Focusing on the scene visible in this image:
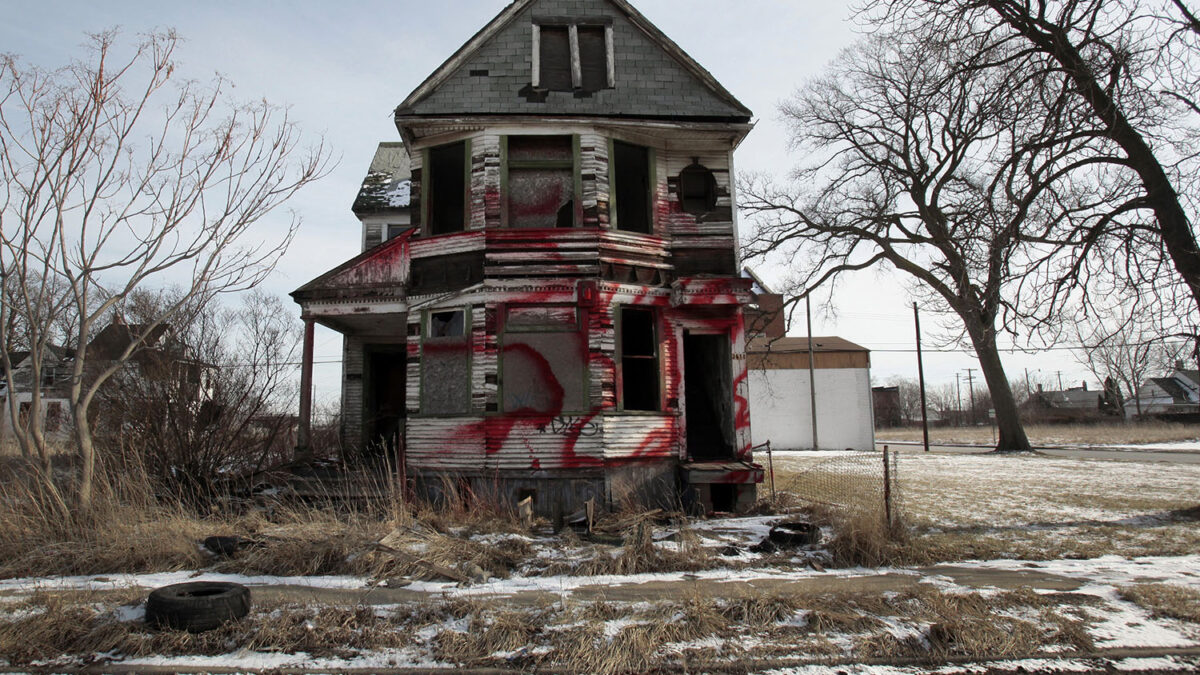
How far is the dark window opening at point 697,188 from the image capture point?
485 inches

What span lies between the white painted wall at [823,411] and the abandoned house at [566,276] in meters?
19.3

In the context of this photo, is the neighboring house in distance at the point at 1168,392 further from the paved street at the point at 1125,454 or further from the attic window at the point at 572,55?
A: the attic window at the point at 572,55

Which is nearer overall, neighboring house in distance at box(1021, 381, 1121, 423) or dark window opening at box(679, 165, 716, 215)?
dark window opening at box(679, 165, 716, 215)

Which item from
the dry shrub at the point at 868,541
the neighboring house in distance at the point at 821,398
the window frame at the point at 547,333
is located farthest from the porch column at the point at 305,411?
the neighboring house in distance at the point at 821,398

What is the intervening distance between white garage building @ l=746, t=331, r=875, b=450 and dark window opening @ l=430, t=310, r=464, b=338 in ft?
69.2

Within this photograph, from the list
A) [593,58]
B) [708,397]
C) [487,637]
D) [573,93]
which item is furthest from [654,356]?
[487,637]

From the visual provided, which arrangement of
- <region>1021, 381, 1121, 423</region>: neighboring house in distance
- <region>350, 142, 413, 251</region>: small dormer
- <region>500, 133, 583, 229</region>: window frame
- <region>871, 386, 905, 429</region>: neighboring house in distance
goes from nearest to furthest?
<region>500, 133, 583, 229</region>: window frame, <region>350, 142, 413, 251</region>: small dormer, <region>1021, 381, 1121, 423</region>: neighboring house in distance, <region>871, 386, 905, 429</region>: neighboring house in distance

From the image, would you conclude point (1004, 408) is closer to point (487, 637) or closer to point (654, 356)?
point (654, 356)

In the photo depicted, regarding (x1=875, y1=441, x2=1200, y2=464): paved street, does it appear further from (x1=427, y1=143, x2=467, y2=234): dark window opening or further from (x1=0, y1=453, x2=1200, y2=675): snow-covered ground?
(x1=427, y1=143, x2=467, y2=234): dark window opening

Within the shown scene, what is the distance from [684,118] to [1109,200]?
690 centimetres

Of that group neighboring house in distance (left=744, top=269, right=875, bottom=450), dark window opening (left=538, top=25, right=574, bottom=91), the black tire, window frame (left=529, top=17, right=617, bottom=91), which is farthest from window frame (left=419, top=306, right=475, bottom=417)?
neighboring house in distance (left=744, top=269, right=875, bottom=450)

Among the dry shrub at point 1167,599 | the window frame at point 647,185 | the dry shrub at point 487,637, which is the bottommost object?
the dry shrub at point 1167,599

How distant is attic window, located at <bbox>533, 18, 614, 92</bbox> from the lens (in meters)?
12.2

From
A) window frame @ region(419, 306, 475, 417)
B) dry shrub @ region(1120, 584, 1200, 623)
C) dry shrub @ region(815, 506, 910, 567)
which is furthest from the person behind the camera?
window frame @ region(419, 306, 475, 417)
